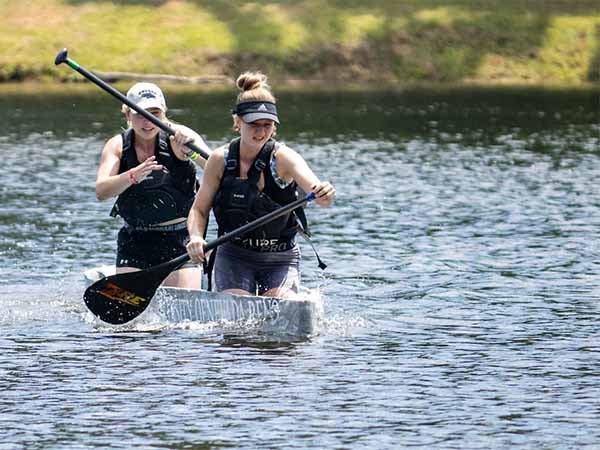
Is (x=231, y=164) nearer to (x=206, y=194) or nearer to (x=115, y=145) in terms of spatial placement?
(x=206, y=194)

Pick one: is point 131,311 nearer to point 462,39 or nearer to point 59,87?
point 59,87

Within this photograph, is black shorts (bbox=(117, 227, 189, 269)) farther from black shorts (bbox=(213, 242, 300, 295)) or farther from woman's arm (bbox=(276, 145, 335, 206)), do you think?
woman's arm (bbox=(276, 145, 335, 206))

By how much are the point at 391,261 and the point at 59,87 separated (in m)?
41.7

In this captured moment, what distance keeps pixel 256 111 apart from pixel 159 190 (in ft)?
6.20

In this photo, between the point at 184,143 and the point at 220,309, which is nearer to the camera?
the point at 184,143

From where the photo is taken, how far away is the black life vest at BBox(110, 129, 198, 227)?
50.4ft

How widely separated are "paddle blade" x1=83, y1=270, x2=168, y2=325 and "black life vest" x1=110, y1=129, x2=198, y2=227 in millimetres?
578

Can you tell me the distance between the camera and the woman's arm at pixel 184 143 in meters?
15.0

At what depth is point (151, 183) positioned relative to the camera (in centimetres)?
1534

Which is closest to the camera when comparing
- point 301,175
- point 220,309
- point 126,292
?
point 301,175

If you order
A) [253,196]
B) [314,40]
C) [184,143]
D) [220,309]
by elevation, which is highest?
[184,143]

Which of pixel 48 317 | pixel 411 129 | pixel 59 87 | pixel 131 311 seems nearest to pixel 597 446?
pixel 131 311

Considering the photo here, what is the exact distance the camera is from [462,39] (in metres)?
67.7

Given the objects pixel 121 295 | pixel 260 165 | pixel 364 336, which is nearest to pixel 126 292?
pixel 121 295
